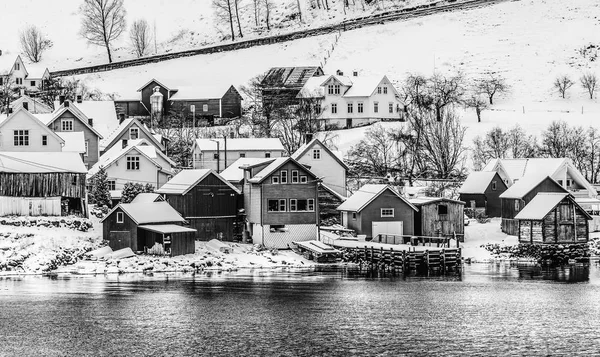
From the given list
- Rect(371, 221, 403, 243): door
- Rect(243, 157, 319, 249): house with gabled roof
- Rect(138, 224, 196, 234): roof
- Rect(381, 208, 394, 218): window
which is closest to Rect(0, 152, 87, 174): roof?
Rect(138, 224, 196, 234): roof

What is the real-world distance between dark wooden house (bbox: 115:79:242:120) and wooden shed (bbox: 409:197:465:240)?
1717 inches

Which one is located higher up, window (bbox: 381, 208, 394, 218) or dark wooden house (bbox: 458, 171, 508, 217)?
dark wooden house (bbox: 458, 171, 508, 217)

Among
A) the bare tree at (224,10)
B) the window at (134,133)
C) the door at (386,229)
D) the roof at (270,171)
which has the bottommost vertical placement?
the door at (386,229)

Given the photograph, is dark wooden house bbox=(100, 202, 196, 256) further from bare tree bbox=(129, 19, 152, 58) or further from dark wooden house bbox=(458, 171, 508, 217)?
bare tree bbox=(129, 19, 152, 58)

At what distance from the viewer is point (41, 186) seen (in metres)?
66.5

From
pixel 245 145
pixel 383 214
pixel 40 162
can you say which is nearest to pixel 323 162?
pixel 245 145

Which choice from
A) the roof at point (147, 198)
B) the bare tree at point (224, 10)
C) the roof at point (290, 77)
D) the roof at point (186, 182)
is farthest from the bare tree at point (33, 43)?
the roof at point (147, 198)

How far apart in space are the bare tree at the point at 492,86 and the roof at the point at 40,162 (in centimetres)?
5955

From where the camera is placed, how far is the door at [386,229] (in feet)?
230

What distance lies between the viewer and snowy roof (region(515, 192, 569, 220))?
2687 inches

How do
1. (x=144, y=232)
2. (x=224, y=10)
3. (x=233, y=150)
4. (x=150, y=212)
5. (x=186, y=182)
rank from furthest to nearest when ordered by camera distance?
1. (x=224, y=10)
2. (x=233, y=150)
3. (x=186, y=182)
4. (x=150, y=212)
5. (x=144, y=232)

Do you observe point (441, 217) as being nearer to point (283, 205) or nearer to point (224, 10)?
point (283, 205)

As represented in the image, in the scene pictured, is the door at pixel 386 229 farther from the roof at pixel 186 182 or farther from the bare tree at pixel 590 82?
the bare tree at pixel 590 82

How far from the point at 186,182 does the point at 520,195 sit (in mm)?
24582
